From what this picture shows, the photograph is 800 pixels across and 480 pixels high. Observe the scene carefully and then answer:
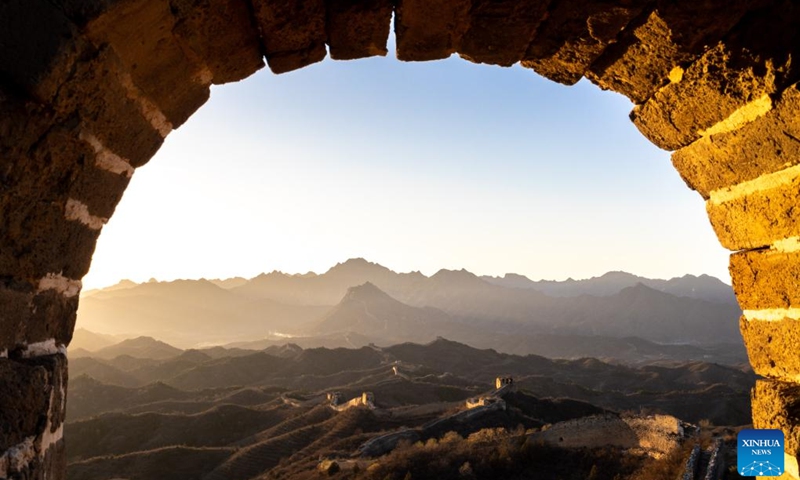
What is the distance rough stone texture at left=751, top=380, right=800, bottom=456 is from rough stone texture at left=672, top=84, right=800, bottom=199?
1.08 meters

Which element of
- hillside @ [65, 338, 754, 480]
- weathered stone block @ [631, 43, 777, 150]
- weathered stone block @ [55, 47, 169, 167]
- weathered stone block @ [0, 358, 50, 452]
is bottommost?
hillside @ [65, 338, 754, 480]

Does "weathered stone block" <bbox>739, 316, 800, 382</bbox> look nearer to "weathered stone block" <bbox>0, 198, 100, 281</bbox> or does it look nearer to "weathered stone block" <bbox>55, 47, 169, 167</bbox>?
"weathered stone block" <bbox>55, 47, 169, 167</bbox>

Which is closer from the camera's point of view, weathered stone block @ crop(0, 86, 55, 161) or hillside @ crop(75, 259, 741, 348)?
weathered stone block @ crop(0, 86, 55, 161)

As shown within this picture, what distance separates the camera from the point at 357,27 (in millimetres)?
2625

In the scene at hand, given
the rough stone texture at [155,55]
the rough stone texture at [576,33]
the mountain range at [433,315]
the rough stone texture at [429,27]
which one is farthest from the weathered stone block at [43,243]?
the mountain range at [433,315]

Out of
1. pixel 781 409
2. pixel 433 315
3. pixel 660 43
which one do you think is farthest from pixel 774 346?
pixel 433 315

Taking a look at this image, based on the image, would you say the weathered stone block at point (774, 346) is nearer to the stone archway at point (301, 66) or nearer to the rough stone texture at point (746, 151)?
the stone archway at point (301, 66)

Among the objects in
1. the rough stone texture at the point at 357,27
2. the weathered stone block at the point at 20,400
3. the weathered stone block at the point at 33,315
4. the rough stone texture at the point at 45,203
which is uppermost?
the rough stone texture at the point at 357,27

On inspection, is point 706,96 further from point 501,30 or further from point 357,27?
point 357,27

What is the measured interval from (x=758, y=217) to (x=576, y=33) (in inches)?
53.3

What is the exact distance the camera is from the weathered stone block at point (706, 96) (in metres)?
2.43

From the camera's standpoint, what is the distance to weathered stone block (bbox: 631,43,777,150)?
2.43 metres

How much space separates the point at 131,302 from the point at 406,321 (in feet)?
286

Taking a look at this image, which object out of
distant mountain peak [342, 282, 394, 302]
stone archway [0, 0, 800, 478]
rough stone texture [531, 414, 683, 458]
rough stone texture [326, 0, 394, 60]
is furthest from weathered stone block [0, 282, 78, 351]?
distant mountain peak [342, 282, 394, 302]
